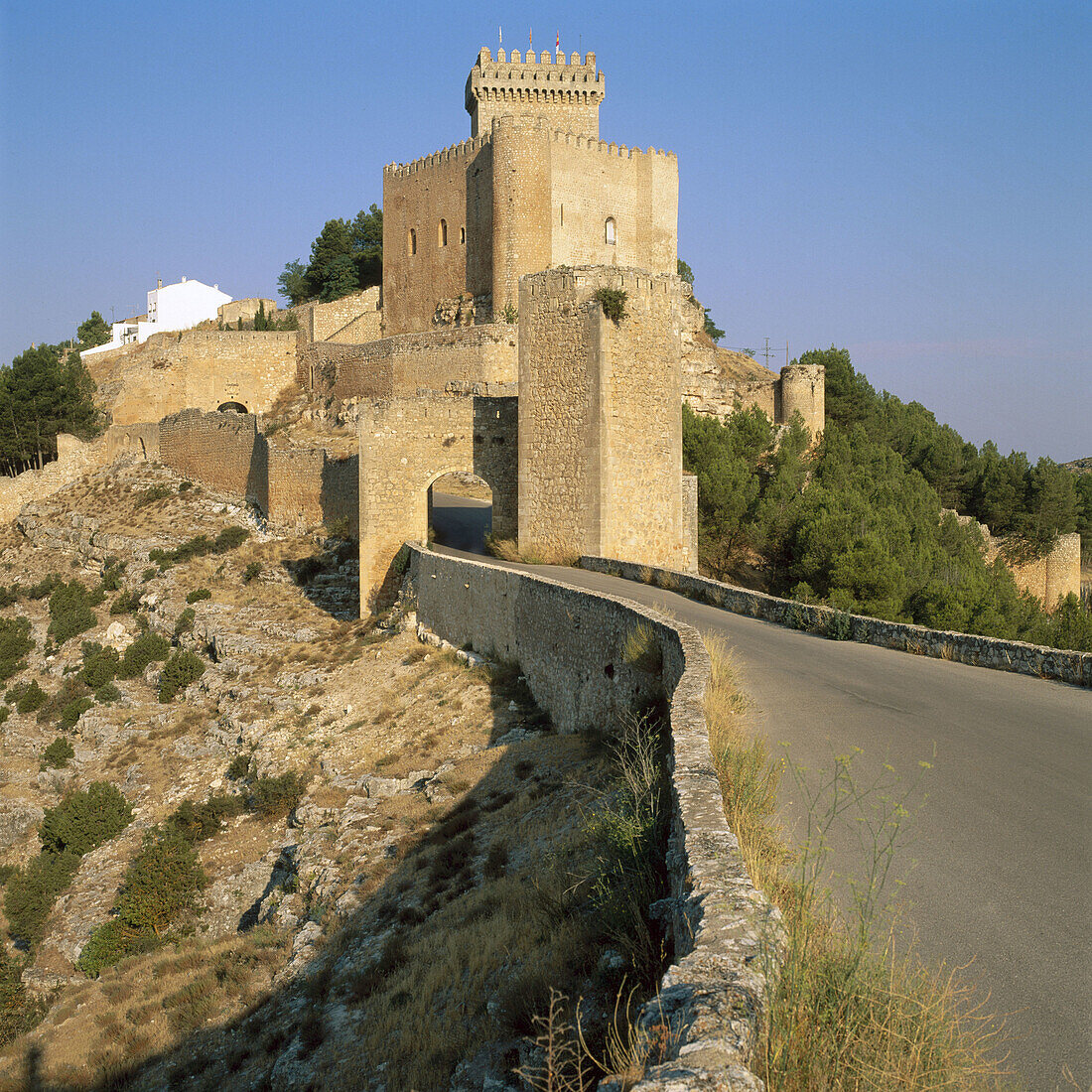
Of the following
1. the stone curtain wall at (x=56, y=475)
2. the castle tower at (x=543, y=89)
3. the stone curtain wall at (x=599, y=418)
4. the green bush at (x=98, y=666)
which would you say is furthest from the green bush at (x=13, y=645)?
the castle tower at (x=543, y=89)

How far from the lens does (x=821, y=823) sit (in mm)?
4723

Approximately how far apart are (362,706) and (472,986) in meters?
9.08

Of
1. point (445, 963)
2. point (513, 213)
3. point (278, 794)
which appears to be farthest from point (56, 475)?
point (445, 963)

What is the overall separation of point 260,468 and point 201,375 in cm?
1248

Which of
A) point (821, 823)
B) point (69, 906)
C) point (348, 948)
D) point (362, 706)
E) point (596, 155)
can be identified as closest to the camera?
point (821, 823)

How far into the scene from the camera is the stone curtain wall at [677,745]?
2611 mm

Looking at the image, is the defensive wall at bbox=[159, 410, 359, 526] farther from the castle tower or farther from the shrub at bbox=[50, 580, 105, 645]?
the castle tower

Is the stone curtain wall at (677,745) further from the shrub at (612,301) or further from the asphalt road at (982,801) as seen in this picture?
the shrub at (612,301)

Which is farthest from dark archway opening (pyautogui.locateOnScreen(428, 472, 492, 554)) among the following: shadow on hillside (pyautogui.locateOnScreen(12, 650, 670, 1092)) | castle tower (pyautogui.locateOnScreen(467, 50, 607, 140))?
castle tower (pyautogui.locateOnScreen(467, 50, 607, 140))

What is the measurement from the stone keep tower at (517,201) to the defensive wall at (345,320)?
0.98m

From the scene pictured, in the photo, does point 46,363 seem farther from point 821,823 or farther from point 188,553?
point 821,823

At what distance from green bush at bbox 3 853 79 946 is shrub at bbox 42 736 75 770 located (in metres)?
3.66

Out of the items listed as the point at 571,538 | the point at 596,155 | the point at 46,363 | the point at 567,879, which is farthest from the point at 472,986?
the point at 46,363

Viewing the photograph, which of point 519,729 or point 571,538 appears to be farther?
point 571,538
